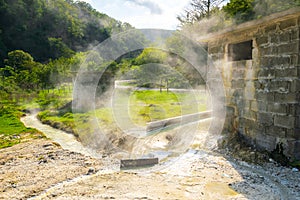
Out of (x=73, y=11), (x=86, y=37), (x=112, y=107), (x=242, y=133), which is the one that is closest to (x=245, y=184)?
(x=242, y=133)

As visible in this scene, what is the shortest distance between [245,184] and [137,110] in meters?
8.27

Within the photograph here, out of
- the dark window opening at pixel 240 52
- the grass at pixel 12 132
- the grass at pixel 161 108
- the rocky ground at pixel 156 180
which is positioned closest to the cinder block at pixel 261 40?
the dark window opening at pixel 240 52

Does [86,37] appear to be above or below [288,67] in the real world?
above

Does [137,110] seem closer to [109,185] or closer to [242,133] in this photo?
[242,133]

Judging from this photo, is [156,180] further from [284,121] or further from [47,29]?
[47,29]

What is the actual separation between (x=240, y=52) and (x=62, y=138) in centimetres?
722

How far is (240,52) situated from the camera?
21.5 ft

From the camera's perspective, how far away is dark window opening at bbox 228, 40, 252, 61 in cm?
650

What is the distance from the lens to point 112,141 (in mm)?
8570

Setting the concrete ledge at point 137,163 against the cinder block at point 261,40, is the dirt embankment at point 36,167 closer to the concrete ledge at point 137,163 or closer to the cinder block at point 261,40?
the concrete ledge at point 137,163

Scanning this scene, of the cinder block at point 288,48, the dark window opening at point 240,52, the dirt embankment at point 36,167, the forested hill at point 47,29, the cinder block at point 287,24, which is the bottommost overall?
the dirt embankment at point 36,167

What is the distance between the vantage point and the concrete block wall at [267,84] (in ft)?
16.0

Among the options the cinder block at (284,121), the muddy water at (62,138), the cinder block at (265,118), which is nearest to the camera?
the cinder block at (284,121)

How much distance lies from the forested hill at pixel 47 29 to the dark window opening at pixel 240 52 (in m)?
34.9
